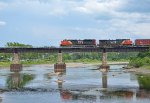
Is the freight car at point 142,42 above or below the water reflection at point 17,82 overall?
above

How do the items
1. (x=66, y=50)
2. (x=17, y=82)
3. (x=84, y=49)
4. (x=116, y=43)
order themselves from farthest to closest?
(x=116, y=43)
(x=66, y=50)
(x=84, y=49)
(x=17, y=82)

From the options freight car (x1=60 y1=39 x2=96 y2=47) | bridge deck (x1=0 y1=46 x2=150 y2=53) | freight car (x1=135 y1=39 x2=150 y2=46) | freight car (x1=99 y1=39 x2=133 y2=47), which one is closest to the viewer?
bridge deck (x1=0 y1=46 x2=150 y2=53)

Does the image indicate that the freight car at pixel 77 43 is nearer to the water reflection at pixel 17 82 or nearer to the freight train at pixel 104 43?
the freight train at pixel 104 43

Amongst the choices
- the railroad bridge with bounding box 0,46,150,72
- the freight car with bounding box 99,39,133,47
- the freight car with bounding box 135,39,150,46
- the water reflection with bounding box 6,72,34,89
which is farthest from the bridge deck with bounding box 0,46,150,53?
the water reflection with bounding box 6,72,34,89

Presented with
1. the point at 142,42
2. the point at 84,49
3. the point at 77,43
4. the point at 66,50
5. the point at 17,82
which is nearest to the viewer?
the point at 17,82

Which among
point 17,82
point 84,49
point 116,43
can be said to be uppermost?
point 116,43

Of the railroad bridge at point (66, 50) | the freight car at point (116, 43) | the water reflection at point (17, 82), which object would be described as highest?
the freight car at point (116, 43)

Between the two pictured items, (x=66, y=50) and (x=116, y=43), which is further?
(x=116, y=43)

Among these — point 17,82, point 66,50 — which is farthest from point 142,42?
point 17,82

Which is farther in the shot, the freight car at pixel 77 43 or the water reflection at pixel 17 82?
the freight car at pixel 77 43

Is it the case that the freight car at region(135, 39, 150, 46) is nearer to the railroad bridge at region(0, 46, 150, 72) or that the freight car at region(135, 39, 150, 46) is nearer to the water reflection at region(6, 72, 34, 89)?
the railroad bridge at region(0, 46, 150, 72)

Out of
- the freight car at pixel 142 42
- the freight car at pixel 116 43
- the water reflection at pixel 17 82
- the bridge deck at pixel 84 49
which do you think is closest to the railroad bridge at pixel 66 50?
the bridge deck at pixel 84 49

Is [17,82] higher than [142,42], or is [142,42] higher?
[142,42]

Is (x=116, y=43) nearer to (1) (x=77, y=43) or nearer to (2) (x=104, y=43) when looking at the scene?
(2) (x=104, y=43)
